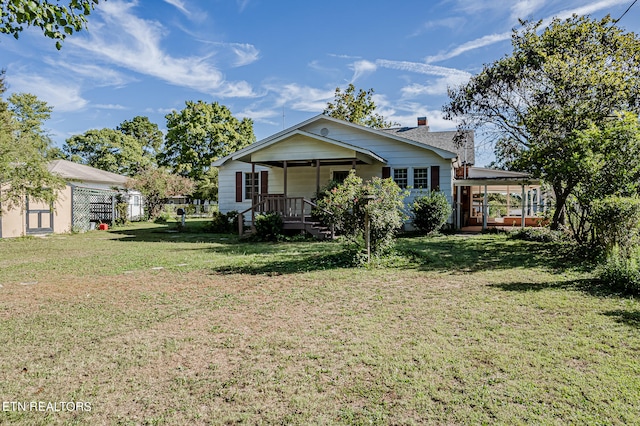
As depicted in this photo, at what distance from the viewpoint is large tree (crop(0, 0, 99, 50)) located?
4.32m

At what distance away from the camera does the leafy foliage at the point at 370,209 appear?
834cm

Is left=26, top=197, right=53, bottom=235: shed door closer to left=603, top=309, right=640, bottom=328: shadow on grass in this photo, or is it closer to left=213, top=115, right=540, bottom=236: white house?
left=213, top=115, right=540, bottom=236: white house

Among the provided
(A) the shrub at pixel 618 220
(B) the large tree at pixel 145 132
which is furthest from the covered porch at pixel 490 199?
(B) the large tree at pixel 145 132

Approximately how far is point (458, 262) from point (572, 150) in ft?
12.3

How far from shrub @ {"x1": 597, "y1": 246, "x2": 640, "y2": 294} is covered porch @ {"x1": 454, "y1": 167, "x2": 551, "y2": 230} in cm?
600

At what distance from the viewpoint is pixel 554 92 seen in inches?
483

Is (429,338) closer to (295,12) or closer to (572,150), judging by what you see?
(572,150)

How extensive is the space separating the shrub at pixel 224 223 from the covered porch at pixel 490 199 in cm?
1015

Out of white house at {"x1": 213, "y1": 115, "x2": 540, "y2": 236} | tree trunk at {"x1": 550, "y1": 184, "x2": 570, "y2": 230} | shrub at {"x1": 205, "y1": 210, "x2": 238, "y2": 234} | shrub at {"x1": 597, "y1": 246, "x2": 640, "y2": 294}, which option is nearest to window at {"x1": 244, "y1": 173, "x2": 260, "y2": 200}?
white house at {"x1": 213, "y1": 115, "x2": 540, "y2": 236}

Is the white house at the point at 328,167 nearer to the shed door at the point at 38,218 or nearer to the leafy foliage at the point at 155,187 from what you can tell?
the shed door at the point at 38,218

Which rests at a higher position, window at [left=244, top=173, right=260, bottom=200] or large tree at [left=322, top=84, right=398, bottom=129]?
large tree at [left=322, top=84, right=398, bottom=129]

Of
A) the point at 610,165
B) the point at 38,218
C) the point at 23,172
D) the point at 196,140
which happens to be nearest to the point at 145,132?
the point at 196,140

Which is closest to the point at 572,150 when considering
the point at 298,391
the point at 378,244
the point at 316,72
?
the point at 378,244

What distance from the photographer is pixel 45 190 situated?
47.5ft
